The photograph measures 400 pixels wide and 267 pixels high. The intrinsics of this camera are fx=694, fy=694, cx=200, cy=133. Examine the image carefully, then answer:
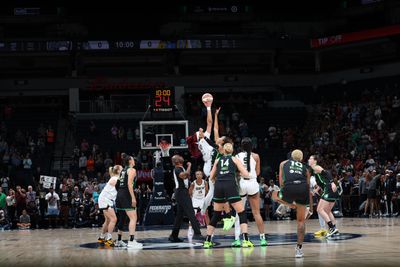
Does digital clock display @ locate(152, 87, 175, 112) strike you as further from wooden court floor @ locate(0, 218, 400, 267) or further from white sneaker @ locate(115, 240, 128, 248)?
white sneaker @ locate(115, 240, 128, 248)

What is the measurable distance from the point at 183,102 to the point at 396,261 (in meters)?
30.2

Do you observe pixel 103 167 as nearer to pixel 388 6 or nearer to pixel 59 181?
pixel 59 181

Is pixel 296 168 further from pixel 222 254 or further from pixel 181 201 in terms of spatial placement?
pixel 181 201

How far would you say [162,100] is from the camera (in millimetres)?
29328

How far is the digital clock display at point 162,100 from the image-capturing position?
96.0ft

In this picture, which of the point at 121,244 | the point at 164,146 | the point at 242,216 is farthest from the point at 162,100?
the point at 242,216

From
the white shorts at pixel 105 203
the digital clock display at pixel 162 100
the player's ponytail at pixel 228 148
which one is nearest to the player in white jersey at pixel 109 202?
the white shorts at pixel 105 203

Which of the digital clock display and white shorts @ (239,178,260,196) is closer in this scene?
white shorts @ (239,178,260,196)

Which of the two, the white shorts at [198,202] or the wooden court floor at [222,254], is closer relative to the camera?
the wooden court floor at [222,254]

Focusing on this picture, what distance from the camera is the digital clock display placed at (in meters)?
29.3

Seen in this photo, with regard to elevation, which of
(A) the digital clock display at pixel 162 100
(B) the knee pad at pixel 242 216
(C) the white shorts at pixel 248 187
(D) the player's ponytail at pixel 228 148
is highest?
(A) the digital clock display at pixel 162 100

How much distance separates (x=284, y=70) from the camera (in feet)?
147

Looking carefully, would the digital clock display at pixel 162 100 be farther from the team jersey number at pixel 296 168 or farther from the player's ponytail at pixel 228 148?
the team jersey number at pixel 296 168

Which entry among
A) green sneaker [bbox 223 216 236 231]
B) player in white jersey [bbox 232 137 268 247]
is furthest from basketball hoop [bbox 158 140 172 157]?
player in white jersey [bbox 232 137 268 247]
